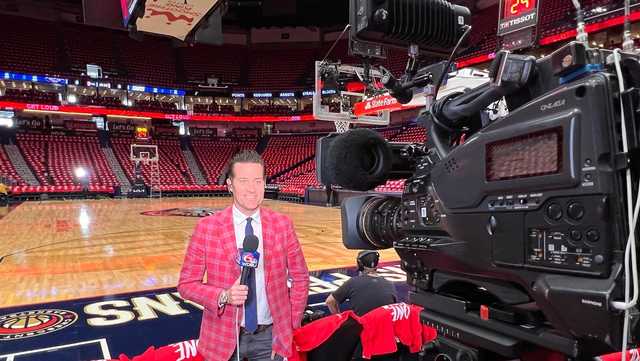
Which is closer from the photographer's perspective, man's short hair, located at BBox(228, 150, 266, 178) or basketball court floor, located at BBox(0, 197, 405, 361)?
man's short hair, located at BBox(228, 150, 266, 178)

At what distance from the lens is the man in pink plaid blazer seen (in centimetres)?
150

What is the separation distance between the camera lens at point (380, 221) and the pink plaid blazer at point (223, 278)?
1.10ft

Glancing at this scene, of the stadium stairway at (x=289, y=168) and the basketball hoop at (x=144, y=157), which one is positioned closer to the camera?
the basketball hoop at (x=144, y=157)

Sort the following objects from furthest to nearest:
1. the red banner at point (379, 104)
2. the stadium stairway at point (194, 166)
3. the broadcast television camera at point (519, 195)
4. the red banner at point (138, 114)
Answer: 1. the stadium stairway at point (194, 166)
2. the red banner at point (138, 114)
3. the red banner at point (379, 104)
4. the broadcast television camera at point (519, 195)

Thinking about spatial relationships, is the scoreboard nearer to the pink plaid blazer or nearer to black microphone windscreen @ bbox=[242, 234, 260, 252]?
the pink plaid blazer

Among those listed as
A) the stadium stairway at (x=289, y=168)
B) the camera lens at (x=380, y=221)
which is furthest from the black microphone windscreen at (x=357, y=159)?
the stadium stairway at (x=289, y=168)

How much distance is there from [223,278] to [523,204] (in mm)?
1057

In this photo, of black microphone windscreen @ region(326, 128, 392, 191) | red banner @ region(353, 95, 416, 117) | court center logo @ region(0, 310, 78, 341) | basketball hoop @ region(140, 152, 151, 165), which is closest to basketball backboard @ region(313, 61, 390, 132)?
red banner @ region(353, 95, 416, 117)

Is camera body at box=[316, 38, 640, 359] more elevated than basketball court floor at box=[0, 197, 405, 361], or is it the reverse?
camera body at box=[316, 38, 640, 359]

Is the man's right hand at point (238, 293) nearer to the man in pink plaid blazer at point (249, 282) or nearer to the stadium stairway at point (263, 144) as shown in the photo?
the man in pink plaid blazer at point (249, 282)

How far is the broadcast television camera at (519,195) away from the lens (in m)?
0.83

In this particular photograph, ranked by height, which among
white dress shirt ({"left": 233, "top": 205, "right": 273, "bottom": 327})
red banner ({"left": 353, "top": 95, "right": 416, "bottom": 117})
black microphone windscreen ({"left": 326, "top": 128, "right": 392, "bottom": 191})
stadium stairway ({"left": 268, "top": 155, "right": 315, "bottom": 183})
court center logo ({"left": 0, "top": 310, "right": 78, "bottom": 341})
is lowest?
court center logo ({"left": 0, "top": 310, "right": 78, "bottom": 341})

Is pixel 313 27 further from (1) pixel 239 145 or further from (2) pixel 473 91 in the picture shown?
(2) pixel 473 91

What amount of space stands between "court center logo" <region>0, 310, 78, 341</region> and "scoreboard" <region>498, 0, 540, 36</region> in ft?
20.7
